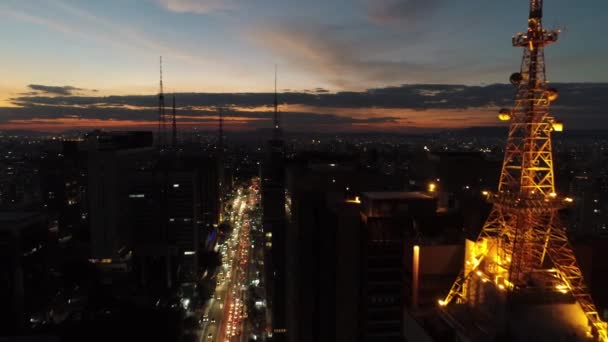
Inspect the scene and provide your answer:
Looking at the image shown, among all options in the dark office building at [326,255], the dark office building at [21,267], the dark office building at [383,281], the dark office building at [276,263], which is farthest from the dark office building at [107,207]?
the dark office building at [383,281]

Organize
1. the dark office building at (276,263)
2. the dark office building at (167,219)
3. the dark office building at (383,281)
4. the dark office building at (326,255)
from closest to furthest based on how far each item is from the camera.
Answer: the dark office building at (383,281)
the dark office building at (326,255)
the dark office building at (276,263)
the dark office building at (167,219)

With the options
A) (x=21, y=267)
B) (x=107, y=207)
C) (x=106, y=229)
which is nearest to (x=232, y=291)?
(x=106, y=229)

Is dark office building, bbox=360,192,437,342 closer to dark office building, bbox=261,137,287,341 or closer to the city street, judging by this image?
dark office building, bbox=261,137,287,341

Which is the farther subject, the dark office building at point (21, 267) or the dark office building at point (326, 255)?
the dark office building at point (21, 267)

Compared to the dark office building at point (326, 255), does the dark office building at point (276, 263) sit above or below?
below

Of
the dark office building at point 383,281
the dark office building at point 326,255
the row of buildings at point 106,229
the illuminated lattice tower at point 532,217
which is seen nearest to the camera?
the illuminated lattice tower at point 532,217

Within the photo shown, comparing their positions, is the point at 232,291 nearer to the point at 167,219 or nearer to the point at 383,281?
the point at 167,219

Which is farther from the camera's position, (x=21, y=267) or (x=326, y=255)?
(x=21, y=267)

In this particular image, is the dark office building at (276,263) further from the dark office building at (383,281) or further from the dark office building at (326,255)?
the dark office building at (383,281)

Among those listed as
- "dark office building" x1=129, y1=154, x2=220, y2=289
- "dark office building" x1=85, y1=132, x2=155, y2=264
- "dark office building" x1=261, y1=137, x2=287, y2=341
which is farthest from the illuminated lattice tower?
"dark office building" x1=85, y1=132, x2=155, y2=264
